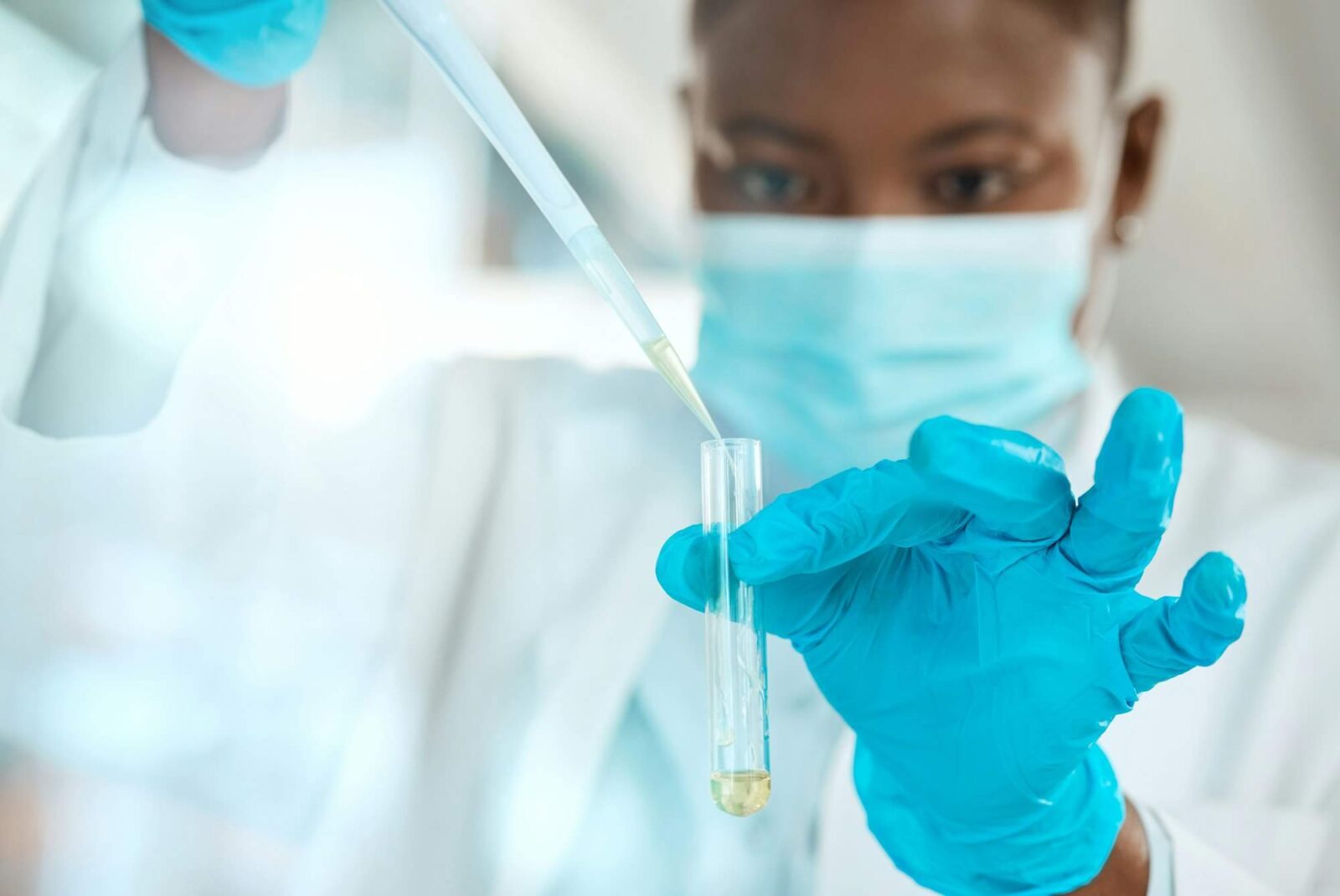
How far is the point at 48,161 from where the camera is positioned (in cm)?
99

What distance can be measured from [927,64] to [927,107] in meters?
0.06

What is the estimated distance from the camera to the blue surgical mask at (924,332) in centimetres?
126

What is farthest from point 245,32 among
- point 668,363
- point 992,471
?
point 992,471

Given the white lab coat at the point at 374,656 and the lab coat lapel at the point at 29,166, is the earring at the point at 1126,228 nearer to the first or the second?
the white lab coat at the point at 374,656

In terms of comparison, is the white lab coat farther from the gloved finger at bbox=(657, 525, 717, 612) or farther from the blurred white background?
the gloved finger at bbox=(657, 525, 717, 612)

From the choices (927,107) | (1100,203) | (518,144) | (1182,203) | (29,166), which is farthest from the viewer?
(1182,203)

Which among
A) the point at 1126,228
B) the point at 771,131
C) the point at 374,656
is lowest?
the point at 374,656

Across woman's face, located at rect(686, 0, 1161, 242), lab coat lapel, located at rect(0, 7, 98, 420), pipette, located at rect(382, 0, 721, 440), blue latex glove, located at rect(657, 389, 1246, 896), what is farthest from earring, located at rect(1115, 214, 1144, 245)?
lab coat lapel, located at rect(0, 7, 98, 420)

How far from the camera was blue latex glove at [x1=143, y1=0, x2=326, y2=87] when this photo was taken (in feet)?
2.95

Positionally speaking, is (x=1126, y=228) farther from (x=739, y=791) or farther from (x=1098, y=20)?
(x=739, y=791)

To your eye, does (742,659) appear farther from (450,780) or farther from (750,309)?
(750,309)

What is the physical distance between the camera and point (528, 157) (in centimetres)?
66

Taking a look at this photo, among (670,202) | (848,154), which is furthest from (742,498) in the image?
(670,202)

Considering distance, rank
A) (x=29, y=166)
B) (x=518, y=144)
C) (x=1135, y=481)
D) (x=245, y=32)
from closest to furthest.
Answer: (x=1135, y=481) → (x=518, y=144) → (x=245, y=32) → (x=29, y=166)
